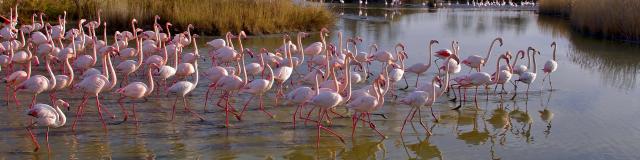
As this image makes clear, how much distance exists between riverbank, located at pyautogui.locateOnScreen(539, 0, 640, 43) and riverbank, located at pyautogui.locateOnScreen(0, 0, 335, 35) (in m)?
7.91

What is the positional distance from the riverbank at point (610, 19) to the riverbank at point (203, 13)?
7907mm

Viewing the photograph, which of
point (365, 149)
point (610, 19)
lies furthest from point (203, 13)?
point (365, 149)

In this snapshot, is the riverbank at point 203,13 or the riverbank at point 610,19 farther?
the riverbank at point 203,13

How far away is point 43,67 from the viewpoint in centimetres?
1150

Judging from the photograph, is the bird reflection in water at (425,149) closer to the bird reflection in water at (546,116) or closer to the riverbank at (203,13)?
the bird reflection in water at (546,116)

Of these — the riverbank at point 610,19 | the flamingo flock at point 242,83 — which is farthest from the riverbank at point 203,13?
the riverbank at point 610,19

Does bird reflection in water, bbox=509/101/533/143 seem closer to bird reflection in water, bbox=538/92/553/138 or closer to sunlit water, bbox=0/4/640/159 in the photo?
sunlit water, bbox=0/4/640/159

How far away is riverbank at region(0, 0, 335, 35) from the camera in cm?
1748

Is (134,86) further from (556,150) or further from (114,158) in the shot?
(556,150)

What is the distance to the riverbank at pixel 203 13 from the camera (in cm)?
1748

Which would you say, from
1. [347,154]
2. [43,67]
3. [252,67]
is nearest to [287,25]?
[43,67]

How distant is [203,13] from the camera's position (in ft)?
58.2

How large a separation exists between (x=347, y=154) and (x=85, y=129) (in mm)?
2777

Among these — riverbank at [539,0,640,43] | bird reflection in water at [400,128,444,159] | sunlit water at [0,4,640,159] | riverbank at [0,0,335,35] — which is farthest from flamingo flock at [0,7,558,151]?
riverbank at [539,0,640,43]
